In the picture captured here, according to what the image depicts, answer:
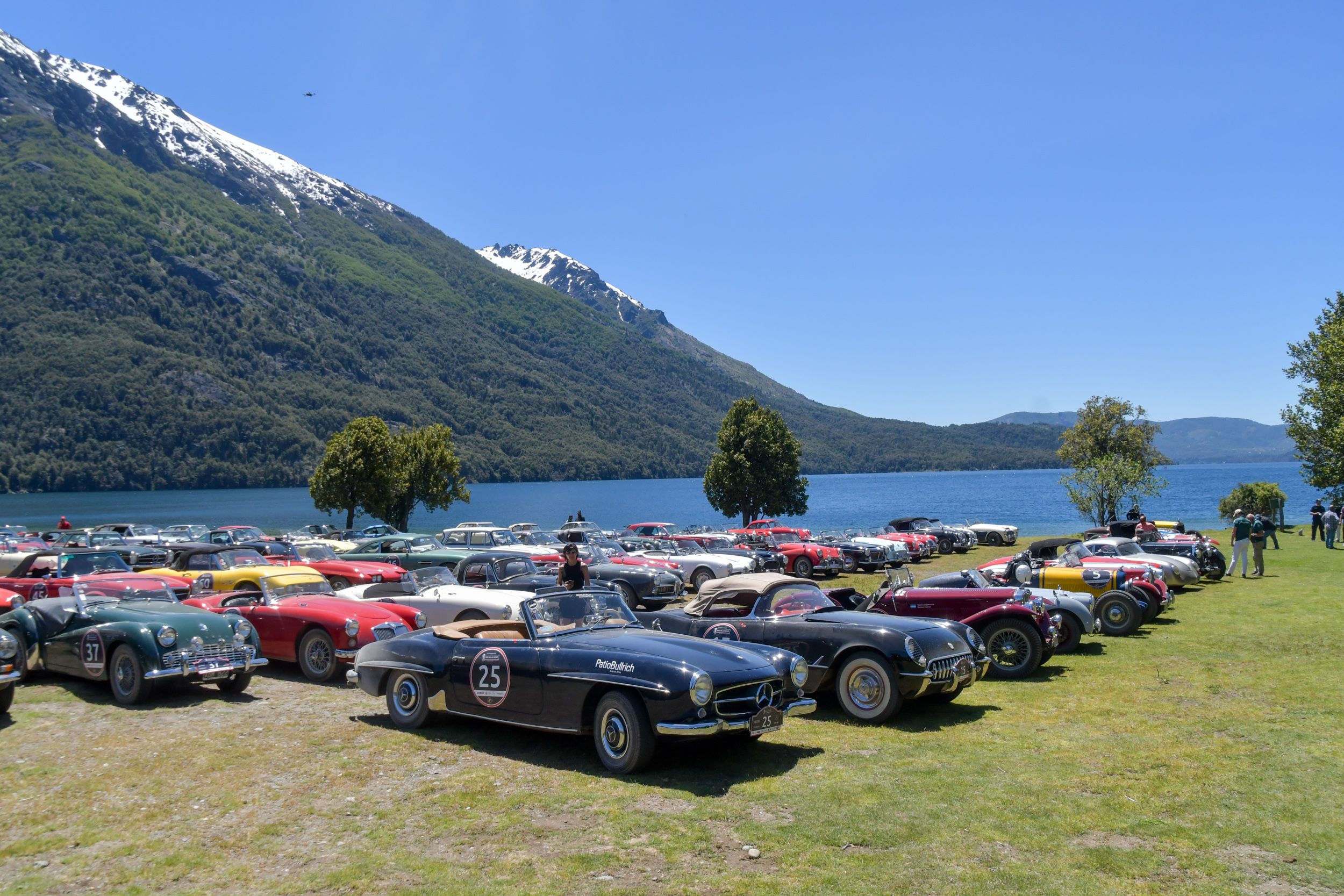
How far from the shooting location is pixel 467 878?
5.46 meters

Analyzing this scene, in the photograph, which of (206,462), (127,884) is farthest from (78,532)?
(206,462)

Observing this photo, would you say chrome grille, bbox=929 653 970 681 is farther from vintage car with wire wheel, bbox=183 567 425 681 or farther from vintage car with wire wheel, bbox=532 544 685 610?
vintage car with wire wheel, bbox=532 544 685 610

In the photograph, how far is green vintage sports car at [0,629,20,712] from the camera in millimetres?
9289

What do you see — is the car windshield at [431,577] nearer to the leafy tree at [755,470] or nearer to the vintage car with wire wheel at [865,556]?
the vintage car with wire wheel at [865,556]

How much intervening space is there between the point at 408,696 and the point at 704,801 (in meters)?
4.04

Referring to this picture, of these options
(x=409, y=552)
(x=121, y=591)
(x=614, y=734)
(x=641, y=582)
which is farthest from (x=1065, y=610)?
(x=409, y=552)

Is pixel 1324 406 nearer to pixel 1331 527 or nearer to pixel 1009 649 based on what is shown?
pixel 1331 527

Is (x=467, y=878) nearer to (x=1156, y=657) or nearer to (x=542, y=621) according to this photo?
(x=542, y=621)

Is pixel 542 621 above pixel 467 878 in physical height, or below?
above

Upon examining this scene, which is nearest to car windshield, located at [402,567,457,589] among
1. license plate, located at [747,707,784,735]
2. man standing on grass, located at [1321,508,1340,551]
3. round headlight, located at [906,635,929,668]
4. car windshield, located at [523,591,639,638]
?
car windshield, located at [523,591,639,638]

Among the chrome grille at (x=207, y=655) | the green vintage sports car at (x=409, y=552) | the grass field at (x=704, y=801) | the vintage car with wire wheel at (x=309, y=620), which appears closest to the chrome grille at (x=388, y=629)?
the vintage car with wire wheel at (x=309, y=620)

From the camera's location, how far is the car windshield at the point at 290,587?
13.6 m

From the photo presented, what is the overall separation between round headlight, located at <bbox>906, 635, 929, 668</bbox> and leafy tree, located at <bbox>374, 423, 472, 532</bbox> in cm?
4541

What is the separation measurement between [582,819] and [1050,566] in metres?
13.8
